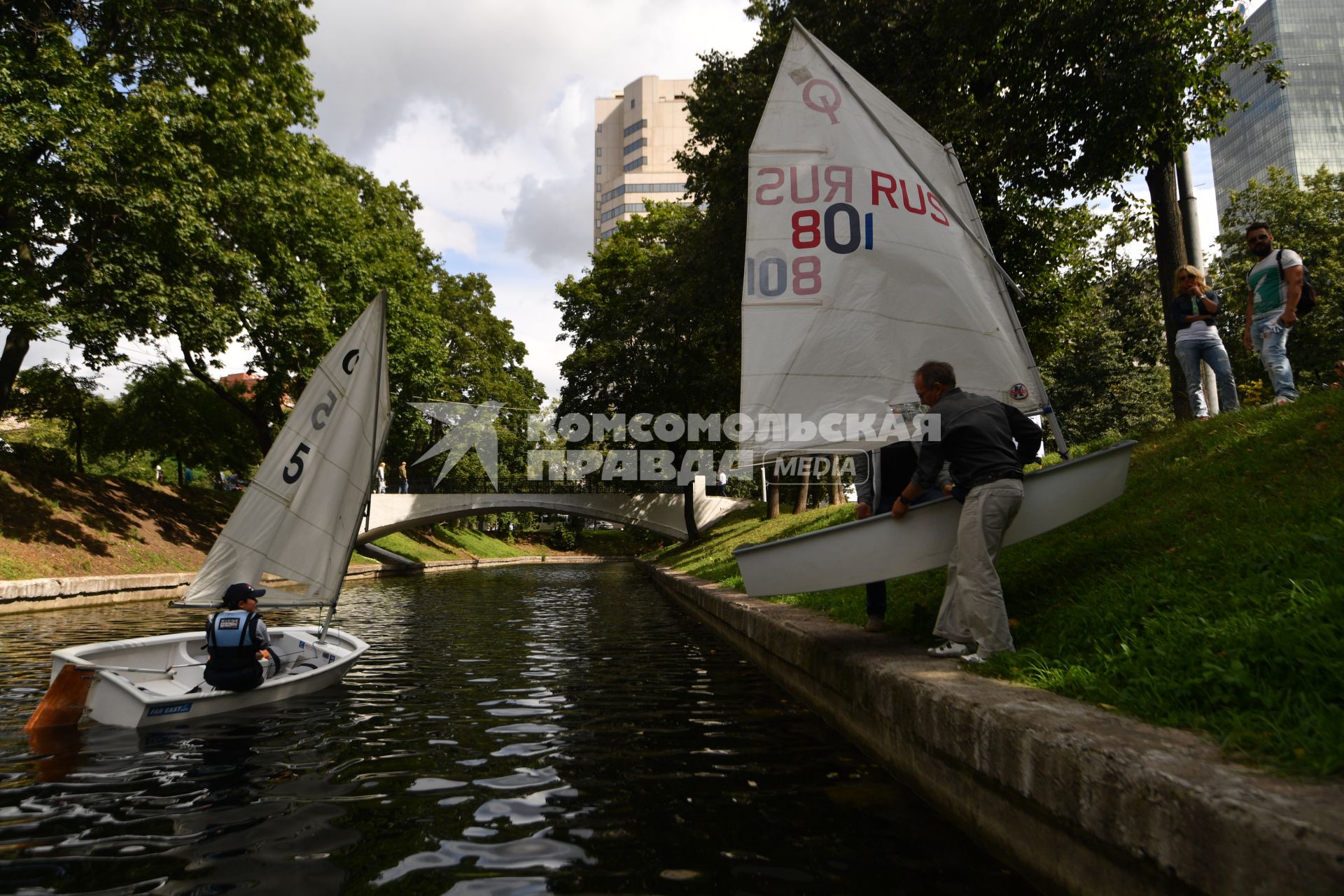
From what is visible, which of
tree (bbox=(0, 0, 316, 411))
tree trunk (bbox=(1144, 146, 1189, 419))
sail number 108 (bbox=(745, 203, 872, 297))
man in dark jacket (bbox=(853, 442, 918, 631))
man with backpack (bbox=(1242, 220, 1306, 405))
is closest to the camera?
man in dark jacket (bbox=(853, 442, 918, 631))

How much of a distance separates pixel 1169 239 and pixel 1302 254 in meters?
24.6

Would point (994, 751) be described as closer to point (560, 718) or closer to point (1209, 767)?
point (1209, 767)

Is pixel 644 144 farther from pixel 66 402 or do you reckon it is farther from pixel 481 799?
pixel 481 799

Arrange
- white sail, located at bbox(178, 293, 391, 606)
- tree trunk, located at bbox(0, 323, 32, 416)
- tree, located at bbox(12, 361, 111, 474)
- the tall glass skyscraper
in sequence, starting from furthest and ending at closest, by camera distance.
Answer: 1. the tall glass skyscraper
2. tree, located at bbox(12, 361, 111, 474)
3. tree trunk, located at bbox(0, 323, 32, 416)
4. white sail, located at bbox(178, 293, 391, 606)

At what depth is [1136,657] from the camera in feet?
14.0

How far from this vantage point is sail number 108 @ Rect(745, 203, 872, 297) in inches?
296

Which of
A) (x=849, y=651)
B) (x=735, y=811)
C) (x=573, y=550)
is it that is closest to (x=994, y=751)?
(x=735, y=811)

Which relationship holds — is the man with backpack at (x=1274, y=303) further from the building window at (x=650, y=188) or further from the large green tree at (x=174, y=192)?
the building window at (x=650, y=188)

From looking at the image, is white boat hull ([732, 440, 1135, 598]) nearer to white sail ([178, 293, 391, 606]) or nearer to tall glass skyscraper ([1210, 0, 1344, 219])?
white sail ([178, 293, 391, 606])

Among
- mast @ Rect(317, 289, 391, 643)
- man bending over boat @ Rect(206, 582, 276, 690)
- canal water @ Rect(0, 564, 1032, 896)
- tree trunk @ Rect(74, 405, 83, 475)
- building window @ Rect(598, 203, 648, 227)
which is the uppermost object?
building window @ Rect(598, 203, 648, 227)

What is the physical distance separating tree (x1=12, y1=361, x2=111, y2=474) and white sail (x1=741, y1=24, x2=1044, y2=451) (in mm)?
28108

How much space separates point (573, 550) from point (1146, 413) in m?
44.7

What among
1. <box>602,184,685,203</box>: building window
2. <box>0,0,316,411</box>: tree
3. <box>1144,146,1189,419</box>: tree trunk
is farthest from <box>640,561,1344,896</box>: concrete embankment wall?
<box>602,184,685,203</box>: building window

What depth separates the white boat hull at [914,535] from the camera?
570cm
